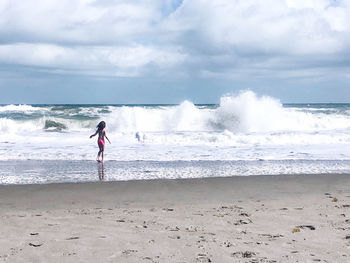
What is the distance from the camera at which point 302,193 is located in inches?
323

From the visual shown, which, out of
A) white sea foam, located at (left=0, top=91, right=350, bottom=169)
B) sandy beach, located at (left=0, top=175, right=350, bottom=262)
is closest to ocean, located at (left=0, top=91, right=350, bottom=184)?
white sea foam, located at (left=0, top=91, right=350, bottom=169)

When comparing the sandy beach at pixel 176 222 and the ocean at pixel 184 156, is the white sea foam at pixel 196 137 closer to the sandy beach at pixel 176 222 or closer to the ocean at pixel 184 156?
the ocean at pixel 184 156

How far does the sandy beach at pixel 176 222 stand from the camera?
14.1 feet

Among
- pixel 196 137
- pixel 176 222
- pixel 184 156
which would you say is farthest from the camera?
pixel 196 137

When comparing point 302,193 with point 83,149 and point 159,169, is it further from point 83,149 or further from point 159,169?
point 83,149

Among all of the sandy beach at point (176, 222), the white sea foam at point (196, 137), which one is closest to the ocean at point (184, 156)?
the white sea foam at point (196, 137)

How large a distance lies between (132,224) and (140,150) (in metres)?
10.8

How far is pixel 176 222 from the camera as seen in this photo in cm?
565

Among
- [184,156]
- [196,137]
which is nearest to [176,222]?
[184,156]

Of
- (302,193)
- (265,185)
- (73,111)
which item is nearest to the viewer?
(302,193)

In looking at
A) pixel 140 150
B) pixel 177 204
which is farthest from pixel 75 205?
pixel 140 150

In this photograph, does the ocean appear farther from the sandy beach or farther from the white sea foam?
the sandy beach

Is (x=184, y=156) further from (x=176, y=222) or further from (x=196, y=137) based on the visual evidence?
(x=176, y=222)

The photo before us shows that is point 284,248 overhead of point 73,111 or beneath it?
beneath
